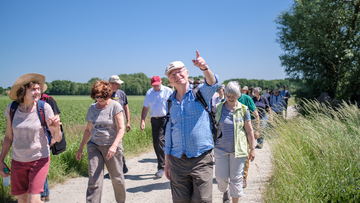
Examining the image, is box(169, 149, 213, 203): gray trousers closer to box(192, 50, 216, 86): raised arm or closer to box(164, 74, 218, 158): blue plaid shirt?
box(164, 74, 218, 158): blue plaid shirt

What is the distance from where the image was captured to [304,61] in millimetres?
15328

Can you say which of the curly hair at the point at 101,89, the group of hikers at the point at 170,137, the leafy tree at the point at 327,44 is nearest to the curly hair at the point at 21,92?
the group of hikers at the point at 170,137

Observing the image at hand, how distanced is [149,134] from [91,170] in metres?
5.54

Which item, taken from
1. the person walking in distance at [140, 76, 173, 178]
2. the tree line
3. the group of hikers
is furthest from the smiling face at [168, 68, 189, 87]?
the tree line

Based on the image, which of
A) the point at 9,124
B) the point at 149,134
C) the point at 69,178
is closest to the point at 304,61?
the point at 149,134

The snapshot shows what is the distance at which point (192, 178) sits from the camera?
8.32 feet

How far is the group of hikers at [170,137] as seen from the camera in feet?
8.18

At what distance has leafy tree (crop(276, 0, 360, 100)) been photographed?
42.9 ft

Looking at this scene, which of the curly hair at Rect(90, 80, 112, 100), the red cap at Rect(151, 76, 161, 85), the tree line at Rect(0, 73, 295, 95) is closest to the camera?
the curly hair at Rect(90, 80, 112, 100)

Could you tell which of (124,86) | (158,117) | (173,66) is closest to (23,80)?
(173,66)

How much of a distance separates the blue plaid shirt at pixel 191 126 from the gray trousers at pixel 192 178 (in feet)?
0.26

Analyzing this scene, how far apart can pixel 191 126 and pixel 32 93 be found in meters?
2.01

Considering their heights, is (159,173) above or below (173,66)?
below

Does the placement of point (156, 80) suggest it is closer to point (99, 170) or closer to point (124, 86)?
point (99, 170)
